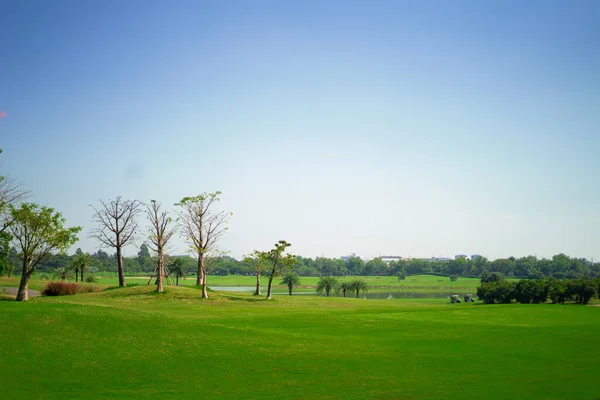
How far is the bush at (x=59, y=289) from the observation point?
2128 inches

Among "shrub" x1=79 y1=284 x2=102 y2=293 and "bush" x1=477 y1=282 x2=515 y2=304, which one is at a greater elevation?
Answer: "shrub" x1=79 y1=284 x2=102 y2=293

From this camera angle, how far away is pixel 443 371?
22.3 metres

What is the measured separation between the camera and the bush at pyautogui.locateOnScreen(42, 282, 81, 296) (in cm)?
5406

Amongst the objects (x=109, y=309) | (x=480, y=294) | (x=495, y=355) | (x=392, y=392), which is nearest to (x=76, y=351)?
(x=109, y=309)

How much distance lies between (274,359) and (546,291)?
5792cm

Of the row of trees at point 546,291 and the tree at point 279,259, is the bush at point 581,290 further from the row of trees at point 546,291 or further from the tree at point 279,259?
the tree at point 279,259

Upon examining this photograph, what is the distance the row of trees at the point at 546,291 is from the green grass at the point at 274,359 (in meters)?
34.9

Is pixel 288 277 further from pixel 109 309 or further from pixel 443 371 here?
pixel 443 371

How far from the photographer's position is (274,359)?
2350 centimetres

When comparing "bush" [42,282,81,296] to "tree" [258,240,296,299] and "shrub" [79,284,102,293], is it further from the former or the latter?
"tree" [258,240,296,299]

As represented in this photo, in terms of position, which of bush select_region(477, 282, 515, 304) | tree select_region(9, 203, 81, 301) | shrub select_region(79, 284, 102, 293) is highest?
tree select_region(9, 203, 81, 301)

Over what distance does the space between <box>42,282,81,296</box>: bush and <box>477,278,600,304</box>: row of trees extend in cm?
6049

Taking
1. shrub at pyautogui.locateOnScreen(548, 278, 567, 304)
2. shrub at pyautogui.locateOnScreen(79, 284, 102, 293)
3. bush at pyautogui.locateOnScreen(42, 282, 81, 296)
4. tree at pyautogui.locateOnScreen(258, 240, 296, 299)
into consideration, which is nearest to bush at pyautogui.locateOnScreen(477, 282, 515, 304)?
shrub at pyautogui.locateOnScreen(548, 278, 567, 304)

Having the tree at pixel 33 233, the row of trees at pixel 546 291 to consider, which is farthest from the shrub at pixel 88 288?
the row of trees at pixel 546 291
